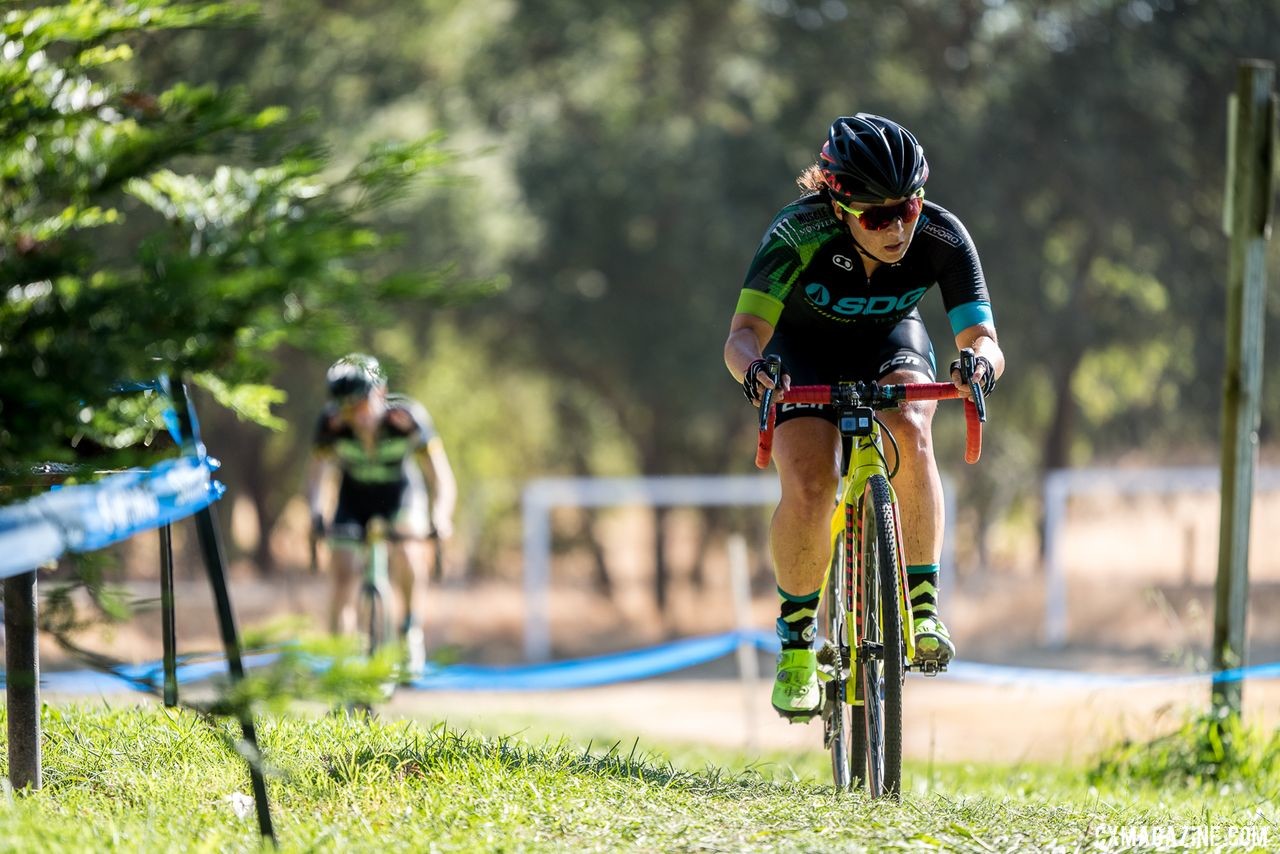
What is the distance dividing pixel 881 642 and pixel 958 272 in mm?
1296

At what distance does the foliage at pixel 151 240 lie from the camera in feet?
9.27

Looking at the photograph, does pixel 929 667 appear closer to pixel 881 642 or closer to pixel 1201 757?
pixel 881 642

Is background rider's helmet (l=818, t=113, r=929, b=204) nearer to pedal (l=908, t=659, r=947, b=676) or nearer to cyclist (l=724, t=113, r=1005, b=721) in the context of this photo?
cyclist (l=724, t=113, r=1005, b=721)

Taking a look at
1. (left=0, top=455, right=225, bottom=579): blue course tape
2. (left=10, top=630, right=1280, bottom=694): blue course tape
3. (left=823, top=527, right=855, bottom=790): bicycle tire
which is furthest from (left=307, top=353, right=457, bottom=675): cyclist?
(left=0, top=455, right=225, bottom=579): blue course tape

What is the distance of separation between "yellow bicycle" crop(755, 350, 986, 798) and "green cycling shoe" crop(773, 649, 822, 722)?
0.12 meters

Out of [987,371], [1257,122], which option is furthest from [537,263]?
[987,371]

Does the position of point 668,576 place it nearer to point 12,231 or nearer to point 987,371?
point 987,371

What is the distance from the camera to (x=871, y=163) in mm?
4633

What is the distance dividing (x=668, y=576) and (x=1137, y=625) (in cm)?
802

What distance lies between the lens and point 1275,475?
58.0 feet

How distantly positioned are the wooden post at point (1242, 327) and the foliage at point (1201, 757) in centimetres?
33

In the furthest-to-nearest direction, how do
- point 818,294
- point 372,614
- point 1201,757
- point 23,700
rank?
1. point 372,614
2. point 1201,757
3. point 818,294
4. point 23,700

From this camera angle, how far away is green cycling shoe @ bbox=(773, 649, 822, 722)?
4906 mm

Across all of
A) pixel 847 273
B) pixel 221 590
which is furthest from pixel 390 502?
pixel 221 590
